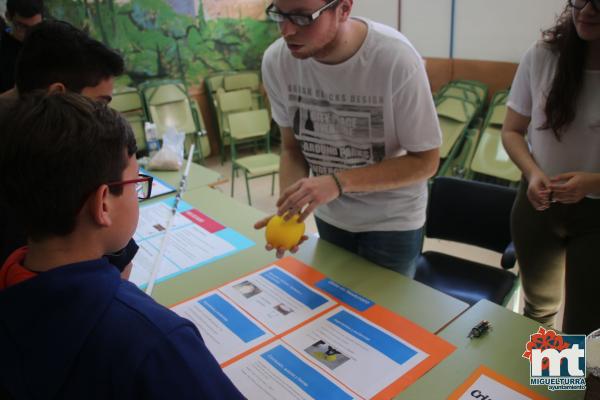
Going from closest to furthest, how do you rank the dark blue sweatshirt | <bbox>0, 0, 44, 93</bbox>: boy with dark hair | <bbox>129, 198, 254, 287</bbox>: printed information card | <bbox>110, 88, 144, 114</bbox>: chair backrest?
the dark blue sweatshirt
<bbox>129, 198, 254, 287</bbox>: printed information card
<bbox>0, 0, 44, 93</bbox>: boy with dark hair
<bbox>110, 88, 144, 114</bbox>: chair backrest

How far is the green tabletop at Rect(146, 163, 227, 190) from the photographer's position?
6.98ft

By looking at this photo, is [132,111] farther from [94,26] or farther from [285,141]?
[285,141]

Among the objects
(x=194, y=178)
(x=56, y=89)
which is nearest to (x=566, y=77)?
(x=56, y=89)

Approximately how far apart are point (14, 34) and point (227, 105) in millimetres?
2832

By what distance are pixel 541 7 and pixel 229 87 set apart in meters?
3.44

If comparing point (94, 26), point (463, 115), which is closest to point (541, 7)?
point (463, 115)

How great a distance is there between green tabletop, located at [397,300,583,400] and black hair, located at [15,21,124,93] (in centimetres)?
119

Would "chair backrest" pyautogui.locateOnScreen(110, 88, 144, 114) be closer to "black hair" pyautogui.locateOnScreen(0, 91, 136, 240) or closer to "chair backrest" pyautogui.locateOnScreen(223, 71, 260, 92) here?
"chair backrest" pyautogui.locateOnScreen(223, 71, 260, 92)

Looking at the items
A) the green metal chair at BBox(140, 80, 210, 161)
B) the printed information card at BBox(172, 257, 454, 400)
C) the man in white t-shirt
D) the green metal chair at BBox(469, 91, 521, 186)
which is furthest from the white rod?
the green metal chair at BBox(140, 80, 210, 161)

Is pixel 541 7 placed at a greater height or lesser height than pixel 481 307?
greater

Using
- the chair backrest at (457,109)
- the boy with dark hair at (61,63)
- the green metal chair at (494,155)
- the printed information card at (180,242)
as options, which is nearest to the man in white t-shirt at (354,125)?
the printed information card at (180,242)

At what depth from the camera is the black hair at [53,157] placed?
0.62 meters

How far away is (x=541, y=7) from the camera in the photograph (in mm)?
3885

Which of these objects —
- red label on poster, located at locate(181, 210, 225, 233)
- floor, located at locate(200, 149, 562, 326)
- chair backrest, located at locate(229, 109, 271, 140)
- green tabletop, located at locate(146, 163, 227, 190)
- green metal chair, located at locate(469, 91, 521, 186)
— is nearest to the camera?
red label on poster, located at locate(181, 210, 225, 233)
